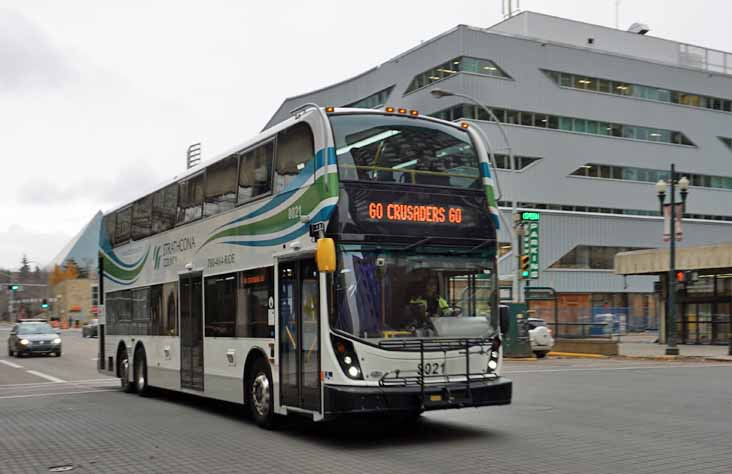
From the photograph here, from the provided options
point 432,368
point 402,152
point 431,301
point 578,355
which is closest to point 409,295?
point 431,301

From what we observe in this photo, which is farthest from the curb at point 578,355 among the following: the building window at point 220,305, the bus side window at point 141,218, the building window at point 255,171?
the building window at point 255,171

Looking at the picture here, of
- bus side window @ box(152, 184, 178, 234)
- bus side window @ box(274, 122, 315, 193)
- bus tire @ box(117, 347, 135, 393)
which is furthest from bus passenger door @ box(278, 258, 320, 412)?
bus tire @ box(117, 347, 135, 393)

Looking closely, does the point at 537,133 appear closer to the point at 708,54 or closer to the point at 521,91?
the point at 521,91

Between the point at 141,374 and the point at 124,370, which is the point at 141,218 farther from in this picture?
the point at 124,370

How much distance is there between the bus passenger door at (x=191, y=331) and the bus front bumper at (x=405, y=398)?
16.9 feet

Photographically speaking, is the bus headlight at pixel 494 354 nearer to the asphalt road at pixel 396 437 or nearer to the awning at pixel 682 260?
the asphalt road at pixel 396 437

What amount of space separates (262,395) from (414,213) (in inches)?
142

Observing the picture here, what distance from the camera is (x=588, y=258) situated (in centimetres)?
6219

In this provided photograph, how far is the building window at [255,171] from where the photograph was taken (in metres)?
12.6

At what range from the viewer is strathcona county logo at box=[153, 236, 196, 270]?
15.5 metres

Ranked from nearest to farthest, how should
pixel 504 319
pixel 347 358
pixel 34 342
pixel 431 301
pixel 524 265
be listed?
pixel 347 358 < pixel 431 301 < pixel 504 319 < pixel 524 265 < pixel 34 342

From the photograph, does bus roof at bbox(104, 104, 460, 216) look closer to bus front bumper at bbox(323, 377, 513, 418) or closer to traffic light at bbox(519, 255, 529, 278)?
bus front bumper at bbox(323, 377, 513, 418)

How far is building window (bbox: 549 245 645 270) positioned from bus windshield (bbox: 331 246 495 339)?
5073 centimetres

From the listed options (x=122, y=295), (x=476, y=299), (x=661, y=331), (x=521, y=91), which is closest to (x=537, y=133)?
(x=521, y=91)
